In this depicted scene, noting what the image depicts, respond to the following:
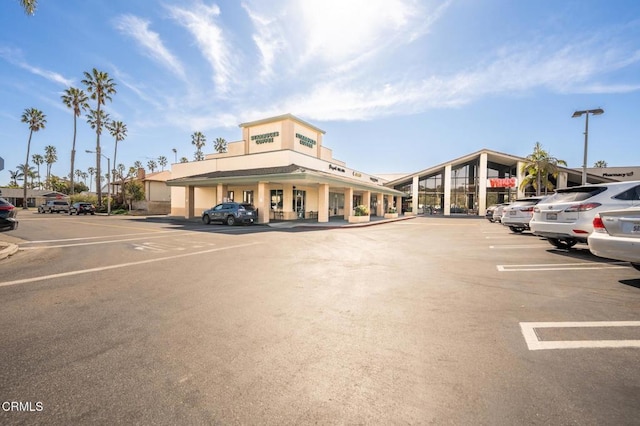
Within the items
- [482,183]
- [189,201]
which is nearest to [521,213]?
[189,201]

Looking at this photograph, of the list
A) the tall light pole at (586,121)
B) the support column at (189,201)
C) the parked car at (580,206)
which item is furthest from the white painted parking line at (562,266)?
the support column at (189,201)

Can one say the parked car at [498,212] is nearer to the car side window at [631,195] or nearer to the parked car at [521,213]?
the parked car at [521,213]

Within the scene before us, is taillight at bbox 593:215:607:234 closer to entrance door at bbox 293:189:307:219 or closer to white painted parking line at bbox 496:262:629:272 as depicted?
white painted parking line at bbox 496:262:629:272

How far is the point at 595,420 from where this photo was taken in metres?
2.05

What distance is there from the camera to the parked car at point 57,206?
136ft

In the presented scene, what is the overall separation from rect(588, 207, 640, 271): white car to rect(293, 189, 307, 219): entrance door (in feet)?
73.9

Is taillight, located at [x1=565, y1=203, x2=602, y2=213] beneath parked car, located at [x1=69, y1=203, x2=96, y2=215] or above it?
above

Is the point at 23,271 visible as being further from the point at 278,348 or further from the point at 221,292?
the point at 278,348

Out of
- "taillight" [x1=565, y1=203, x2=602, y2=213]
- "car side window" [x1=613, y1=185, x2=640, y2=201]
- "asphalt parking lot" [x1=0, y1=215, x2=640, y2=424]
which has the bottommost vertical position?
"asphalt parking lot" [x1=0, y1=215, x2=640, y2=424]

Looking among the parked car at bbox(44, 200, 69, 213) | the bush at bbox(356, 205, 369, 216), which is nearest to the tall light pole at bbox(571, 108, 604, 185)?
the bush at bbox(356, 205, 369, 216)

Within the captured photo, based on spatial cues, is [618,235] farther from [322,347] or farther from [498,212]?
[498,212]

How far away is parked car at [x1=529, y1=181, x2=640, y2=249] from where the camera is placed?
7.04m

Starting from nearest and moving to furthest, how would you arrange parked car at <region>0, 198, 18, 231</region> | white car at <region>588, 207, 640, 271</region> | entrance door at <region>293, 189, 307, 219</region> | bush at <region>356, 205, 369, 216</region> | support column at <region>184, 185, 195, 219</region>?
white car at <region>588, 207, 640, 271</region>, parked car at <region>0, 198, 18, 231</region>, bush at <region>356, 205, 369, 216</region>, entrance door at <region>293, 189, 307, 219</region>, support column at <region>184, 185, 195, 219</region>

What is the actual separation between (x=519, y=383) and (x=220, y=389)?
102 inches
